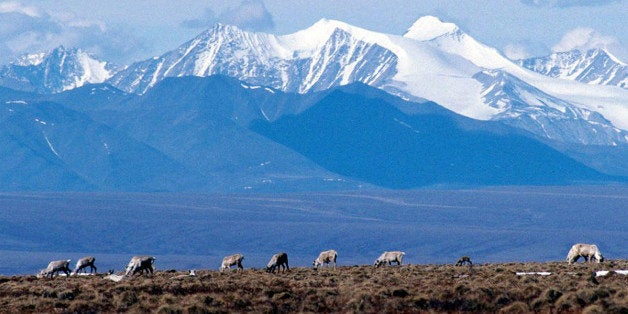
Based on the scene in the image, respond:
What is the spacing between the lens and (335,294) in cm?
4122

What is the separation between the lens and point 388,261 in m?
64.1

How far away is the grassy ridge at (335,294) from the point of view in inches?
1486

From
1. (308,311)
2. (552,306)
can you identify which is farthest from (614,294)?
(308,311)

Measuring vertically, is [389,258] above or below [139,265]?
above

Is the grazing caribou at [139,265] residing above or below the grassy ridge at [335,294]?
above

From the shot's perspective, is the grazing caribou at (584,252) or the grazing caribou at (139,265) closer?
the grazing caribou at (139,265)

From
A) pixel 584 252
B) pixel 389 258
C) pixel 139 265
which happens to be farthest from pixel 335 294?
pixel 584 252

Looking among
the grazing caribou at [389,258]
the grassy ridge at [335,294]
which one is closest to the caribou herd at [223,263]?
the grazing caribou at [389,258]

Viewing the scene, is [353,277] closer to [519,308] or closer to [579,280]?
[579,280]

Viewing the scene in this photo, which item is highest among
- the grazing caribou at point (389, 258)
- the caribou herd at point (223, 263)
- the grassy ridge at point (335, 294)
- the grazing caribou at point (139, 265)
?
the grazing caribou at point (389, 258)

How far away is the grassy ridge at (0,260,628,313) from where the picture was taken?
37750 mm

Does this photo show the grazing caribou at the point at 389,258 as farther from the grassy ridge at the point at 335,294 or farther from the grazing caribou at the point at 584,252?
the grassy ridge at the point at 335,294

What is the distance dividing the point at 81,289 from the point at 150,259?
1124 cm

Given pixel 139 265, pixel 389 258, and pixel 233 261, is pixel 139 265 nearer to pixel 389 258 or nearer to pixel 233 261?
pixel 233 261
